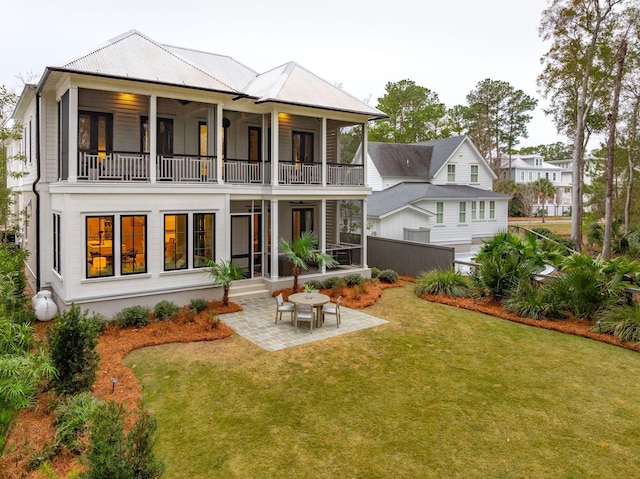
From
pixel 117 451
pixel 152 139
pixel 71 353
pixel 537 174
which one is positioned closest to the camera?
pixel 117 451

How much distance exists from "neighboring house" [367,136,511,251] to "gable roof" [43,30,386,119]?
846cm

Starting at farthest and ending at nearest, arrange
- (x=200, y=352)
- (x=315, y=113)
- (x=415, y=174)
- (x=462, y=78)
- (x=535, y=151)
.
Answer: (x=535, y=151), (x=462, y=78), (x=415, y=174), (x=315, y=113), (x=200, y=352)

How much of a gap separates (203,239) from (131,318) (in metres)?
3.34

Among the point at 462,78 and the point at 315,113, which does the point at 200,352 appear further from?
the point at 462,78

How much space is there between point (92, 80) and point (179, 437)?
969 cm

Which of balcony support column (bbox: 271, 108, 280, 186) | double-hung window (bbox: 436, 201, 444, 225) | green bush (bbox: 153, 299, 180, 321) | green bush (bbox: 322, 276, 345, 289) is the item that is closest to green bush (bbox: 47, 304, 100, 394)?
green bush (bbox: 153, 299, 180, 321)

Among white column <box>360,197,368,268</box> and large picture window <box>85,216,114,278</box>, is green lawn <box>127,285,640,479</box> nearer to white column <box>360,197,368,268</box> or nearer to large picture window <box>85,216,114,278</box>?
large picture window <box>85,216,114,278</box>

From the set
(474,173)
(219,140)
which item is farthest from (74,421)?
(474,173)

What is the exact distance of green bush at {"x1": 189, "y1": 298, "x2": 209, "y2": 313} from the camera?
1313 centimetres

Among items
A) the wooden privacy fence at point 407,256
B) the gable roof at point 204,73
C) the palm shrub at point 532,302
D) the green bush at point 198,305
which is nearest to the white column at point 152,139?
the gable roof at point 204,73

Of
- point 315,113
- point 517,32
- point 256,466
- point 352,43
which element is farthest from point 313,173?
point 352,43

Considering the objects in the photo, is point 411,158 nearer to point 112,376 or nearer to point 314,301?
point 314,301

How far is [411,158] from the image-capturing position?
1320 inches

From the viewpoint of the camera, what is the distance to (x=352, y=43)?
1578 inches
